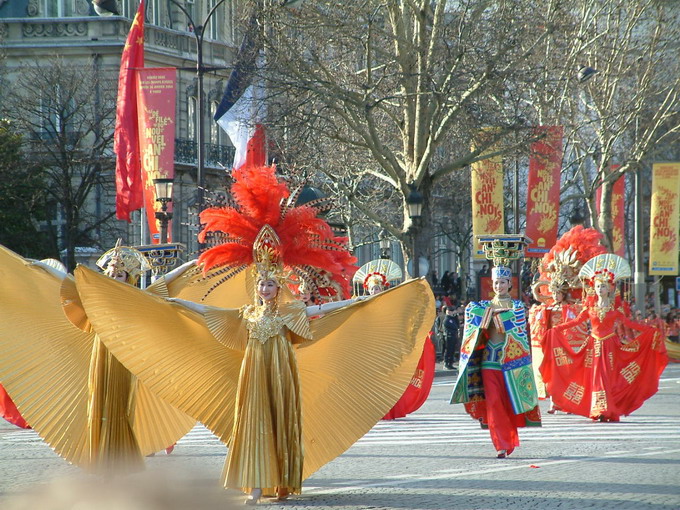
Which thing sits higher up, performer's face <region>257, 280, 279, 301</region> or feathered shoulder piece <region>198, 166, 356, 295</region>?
feathered shoulder piece <region>198, 166, 356, 295</region>

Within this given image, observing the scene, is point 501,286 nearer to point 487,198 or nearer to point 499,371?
point 499,371

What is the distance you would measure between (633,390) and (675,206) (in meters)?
19.6

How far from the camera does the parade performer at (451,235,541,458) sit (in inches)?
434

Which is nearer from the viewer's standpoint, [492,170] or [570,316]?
[570,316]

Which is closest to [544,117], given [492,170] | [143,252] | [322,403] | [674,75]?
[492,170]

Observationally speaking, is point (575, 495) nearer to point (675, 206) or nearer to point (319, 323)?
point (319, 323)

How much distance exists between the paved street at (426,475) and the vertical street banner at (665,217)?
20.5m

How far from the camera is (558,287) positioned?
1681 centimetres

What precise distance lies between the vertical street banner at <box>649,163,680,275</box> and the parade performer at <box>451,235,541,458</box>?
75.8ft

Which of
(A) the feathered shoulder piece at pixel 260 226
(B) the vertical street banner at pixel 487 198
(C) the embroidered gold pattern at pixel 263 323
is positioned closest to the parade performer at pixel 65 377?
(A) the feathered shoulder piece at pixel 260 226

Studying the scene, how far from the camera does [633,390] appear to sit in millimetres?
14914

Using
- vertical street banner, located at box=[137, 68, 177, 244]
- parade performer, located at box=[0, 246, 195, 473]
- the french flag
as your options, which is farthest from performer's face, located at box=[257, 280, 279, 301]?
the french flag

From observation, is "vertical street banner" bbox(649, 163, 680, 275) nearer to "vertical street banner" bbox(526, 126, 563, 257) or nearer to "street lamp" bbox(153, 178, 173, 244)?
"vertical street banner" bbox(526, 126, 563, 257)

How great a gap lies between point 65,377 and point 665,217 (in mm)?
26213
